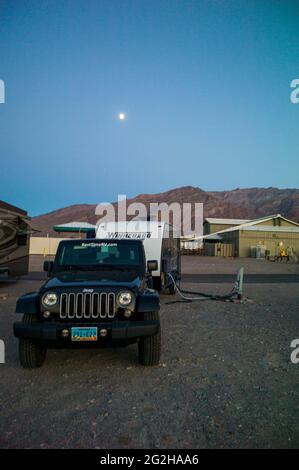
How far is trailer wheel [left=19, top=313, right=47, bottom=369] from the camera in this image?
468 centimetres

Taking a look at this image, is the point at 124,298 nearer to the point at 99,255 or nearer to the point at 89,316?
the point at 89,316

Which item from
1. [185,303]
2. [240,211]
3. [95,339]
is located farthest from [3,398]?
[240,211]

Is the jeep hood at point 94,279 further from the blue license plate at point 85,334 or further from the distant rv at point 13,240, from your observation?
the distant rv at point 13,240

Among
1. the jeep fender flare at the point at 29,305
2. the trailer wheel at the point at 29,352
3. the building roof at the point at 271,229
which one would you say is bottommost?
the trailer wheel at the point at 29,352

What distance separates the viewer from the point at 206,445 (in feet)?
9.40

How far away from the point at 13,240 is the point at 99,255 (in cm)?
802

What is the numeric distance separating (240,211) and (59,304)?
14836 centimetres

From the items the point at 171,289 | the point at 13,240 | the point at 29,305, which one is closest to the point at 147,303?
the point at 29,305

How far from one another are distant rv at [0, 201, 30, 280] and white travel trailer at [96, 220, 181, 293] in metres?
3.28

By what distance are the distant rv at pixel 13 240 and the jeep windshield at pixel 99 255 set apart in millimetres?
6900

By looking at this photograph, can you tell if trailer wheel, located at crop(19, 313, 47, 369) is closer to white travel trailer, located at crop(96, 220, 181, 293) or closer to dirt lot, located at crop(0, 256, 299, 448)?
dirt lot, located at crop(0, 256, 299, 448)

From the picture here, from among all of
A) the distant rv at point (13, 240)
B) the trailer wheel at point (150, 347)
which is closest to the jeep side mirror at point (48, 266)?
the trailer wheel at point (150, 347)

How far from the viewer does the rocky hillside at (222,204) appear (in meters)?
142

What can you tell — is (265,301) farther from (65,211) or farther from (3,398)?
(65,211)
